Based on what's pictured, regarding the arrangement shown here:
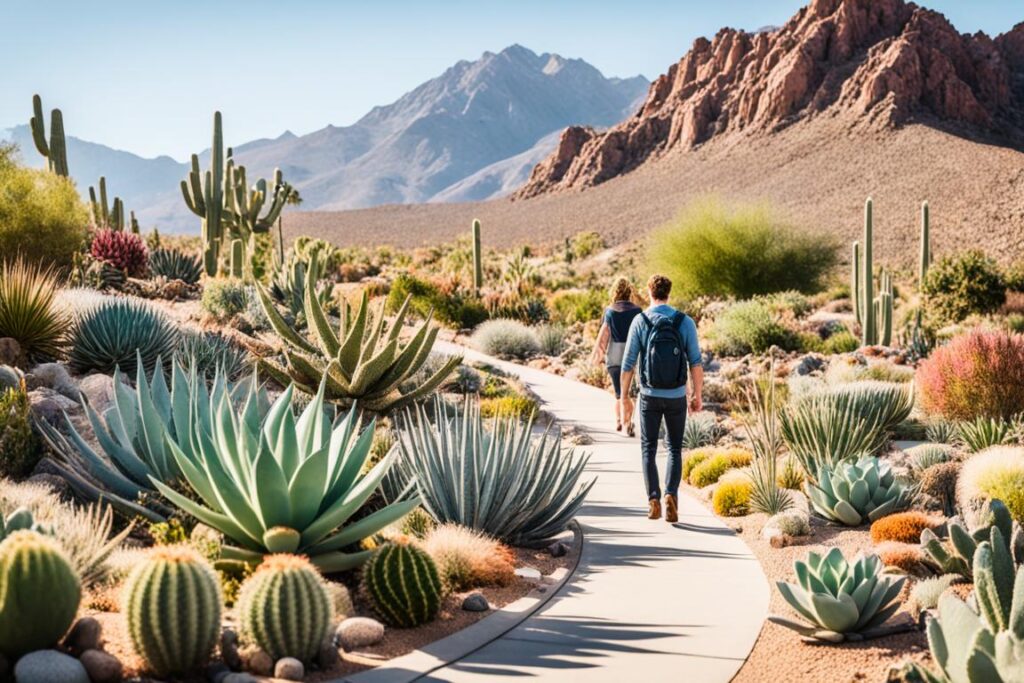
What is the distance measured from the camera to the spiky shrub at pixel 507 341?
21359mm

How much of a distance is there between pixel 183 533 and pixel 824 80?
304 ft

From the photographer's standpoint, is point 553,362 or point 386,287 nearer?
point 553,362

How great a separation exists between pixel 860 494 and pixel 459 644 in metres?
3.97

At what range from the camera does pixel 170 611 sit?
4781 mm

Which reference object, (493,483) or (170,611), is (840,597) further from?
(170,611)

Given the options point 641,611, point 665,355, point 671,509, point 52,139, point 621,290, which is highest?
point 52,139

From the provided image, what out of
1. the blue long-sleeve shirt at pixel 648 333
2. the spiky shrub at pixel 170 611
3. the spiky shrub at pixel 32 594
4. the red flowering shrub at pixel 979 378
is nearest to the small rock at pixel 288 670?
the spiky shrub at pixel 170 611

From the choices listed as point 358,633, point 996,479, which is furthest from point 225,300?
point 358,633

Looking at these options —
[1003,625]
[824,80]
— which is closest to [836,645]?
[1003,625]

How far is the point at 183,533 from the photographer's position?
6.40m

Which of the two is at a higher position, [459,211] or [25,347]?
[459,211]

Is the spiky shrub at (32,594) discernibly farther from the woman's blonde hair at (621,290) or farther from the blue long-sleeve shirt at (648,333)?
the woman's blonde hair at (621,290)

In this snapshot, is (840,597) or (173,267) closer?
(840,597)

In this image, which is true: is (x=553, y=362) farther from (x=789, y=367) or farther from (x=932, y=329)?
(x=932, y=329)
